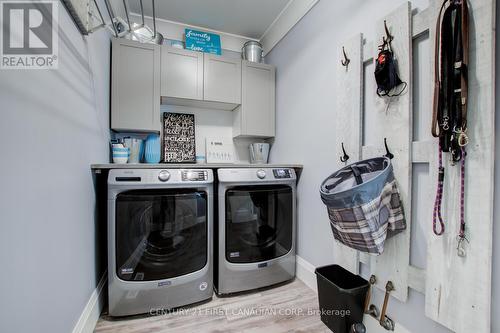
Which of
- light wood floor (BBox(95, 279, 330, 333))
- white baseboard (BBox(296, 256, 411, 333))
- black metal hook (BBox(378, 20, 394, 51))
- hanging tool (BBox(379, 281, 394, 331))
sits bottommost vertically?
light wood floor (BBox(95, 279, 330, 333))

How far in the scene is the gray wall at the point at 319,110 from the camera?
1.07m

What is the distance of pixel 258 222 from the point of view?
175 centimetres

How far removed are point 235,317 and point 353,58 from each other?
1.82m

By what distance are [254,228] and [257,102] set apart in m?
1.34

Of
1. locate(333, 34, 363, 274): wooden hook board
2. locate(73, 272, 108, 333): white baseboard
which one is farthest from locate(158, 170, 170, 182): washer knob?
locate(333, 34, 363, 274): wooden hook board

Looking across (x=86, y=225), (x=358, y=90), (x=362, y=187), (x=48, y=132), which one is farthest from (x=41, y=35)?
(x=358, y=90)

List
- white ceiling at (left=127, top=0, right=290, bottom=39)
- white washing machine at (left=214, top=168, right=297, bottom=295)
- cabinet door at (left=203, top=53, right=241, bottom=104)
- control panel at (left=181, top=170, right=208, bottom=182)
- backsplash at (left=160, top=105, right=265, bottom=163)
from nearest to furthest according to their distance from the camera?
control panel at (left=181, top=170, right=208, bottom=182) < white washing machine at (left=214, top=168, right=297, bottom=295) < white ceiling at (left=127, top=0, right=290, bottom=39) < cabinet door at (left=203, top=53, right=241, bottom=104) < backsplash at (left=160, top=105, right=265, bottom=163)

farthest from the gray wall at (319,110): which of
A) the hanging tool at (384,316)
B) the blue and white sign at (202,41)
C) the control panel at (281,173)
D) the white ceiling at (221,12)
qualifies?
the blue and white sign at (202,41)

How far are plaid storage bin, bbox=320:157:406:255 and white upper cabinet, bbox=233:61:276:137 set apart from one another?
4.38ft

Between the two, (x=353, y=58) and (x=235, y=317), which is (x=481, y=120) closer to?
(x=353, y=58)

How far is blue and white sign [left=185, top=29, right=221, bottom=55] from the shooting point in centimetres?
233

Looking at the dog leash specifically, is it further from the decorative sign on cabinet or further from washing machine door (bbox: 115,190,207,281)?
the decorative sign on cabinet

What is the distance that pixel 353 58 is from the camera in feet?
4.60

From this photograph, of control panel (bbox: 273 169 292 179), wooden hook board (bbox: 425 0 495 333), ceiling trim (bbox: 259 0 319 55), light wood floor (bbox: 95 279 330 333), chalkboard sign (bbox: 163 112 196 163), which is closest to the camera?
wooden hook board (bbox: 425 0 495 333)
